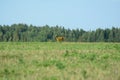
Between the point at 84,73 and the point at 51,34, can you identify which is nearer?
the point at 84,73

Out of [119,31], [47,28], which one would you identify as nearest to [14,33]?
[47,28]

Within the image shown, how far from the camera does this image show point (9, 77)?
12602mm

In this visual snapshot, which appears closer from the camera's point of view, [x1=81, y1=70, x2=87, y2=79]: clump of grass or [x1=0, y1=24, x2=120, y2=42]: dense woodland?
[x1=81, y1=70, x2=87, y2=79]: clump of grass

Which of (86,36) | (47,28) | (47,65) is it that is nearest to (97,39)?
(86,36)

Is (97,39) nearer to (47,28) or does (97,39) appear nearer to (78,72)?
(47,28)

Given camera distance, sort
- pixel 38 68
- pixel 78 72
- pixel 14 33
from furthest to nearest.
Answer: pixel 14 33, pixel 38 68, pixel 78 72

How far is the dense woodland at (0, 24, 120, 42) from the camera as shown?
97625 mm

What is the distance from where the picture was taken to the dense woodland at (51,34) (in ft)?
320

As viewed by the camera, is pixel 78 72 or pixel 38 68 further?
pixel 38 68

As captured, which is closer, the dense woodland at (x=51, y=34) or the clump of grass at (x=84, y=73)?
the clump of grass at (x=84, y=73)

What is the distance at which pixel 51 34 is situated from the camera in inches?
4006

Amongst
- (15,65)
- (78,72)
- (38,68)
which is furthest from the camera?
(15,65)

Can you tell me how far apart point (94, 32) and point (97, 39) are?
3.79m

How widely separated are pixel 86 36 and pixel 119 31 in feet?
35.0
